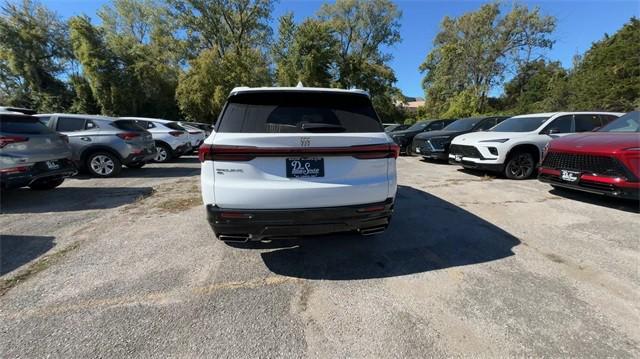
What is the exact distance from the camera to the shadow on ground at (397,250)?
9.36 ft

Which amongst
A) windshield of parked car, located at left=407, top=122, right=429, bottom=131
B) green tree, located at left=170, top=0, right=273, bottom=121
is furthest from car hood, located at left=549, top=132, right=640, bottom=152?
green tree, located at left=170, top=0, right=273, bottom=121

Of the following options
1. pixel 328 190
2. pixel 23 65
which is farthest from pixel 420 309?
pixel 23 65

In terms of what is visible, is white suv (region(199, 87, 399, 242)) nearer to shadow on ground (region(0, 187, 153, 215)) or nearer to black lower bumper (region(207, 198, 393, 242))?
black lower bumper (region(207, 198, 393, 242))

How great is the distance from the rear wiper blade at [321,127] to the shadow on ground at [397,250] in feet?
4.49

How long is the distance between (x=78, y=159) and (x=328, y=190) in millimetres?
7895

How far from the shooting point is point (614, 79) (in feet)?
63.6

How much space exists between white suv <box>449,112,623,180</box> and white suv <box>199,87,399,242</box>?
18.5 feet

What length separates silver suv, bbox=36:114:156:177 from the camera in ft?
23.7

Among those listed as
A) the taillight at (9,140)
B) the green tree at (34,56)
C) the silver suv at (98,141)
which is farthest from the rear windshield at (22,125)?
the green tree at (34,56)

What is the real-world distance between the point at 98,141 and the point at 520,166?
10.6m

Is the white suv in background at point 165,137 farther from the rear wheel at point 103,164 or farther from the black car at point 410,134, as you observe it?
the black car at point 410,134

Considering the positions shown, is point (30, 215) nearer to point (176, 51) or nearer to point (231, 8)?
point (176, 51)

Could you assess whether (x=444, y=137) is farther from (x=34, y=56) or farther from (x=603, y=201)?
(x=34, y=56)

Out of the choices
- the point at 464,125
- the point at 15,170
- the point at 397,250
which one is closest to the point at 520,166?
the point at 464,125
